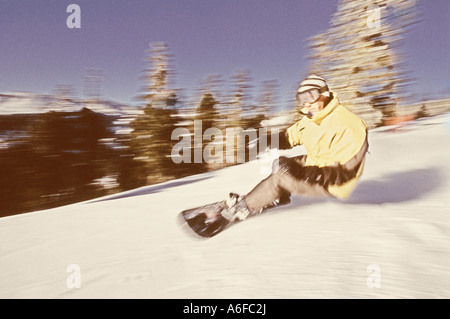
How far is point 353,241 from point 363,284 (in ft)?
1.17

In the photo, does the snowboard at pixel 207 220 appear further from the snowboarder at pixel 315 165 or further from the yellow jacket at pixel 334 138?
the yellow jacket at pixel 334 138

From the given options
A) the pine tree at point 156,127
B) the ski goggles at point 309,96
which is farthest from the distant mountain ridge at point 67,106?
the ski goggles at point 309,96

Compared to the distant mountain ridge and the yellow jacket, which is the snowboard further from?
the distant mountain ridge

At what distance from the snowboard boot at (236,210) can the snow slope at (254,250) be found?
58 millimetres

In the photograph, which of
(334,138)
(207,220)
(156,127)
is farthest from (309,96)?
(156,127)

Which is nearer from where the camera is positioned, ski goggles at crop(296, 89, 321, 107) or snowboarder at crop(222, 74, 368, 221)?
snowboarder at crop(222, 74, 368, 221)

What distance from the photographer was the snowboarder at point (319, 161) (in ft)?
6.86

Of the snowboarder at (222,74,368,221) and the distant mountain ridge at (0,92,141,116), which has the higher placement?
the distant mountain ridge at (0,92,141,116)

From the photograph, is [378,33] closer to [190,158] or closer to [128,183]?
[190,158]

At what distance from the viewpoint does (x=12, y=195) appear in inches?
328

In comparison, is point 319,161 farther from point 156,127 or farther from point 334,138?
point 156,127

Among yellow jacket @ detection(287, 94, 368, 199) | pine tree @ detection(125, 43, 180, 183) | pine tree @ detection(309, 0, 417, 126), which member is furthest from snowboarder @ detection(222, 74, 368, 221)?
pine tree @ detection(125, 43, 180, 183)

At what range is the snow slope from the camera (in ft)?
5.22
